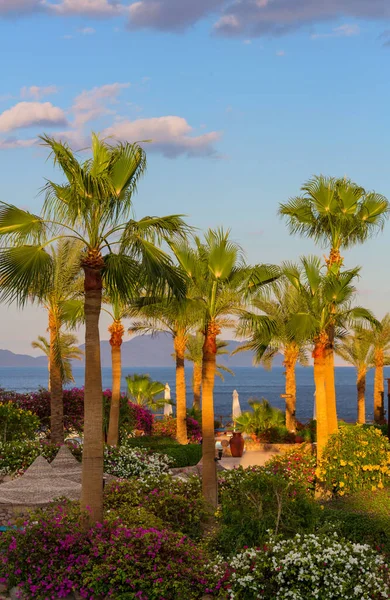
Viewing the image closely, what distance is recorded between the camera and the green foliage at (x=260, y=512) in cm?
1177

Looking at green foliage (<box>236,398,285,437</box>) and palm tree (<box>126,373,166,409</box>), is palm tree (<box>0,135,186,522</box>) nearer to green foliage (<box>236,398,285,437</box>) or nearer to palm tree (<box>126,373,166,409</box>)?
green foliage (<box>236,398,285,437</box>)

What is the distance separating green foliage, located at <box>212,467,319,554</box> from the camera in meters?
11.8

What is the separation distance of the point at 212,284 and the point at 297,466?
4.92 meters

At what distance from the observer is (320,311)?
18.4 metres

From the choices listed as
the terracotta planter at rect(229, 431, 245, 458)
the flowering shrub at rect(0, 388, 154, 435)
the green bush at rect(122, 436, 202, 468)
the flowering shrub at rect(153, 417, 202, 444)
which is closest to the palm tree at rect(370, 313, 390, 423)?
the flowering shrub at rect(153, 417, 202, 444)

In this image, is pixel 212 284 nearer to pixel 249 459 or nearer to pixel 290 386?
pixel 249 459

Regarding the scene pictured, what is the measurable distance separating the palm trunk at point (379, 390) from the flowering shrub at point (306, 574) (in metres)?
25.9

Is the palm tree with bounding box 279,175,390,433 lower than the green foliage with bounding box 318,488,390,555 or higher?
higher

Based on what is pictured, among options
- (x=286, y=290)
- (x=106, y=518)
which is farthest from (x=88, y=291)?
(x=286, y=290)

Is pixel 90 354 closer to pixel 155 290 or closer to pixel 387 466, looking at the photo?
pixel 155 290

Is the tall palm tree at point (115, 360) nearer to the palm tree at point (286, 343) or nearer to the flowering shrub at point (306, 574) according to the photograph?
the palm tree at point (286, 343)

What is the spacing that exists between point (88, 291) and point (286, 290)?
1886 cm

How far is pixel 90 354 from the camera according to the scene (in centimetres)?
1135

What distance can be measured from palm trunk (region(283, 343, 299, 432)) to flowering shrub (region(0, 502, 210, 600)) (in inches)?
742
